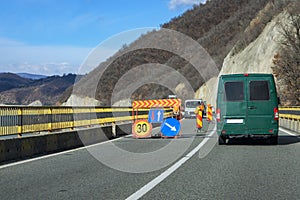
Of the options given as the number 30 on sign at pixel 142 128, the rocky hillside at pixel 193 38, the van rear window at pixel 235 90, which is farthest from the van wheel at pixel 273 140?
the rocky hillside at pixel 193 38

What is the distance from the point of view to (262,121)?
15930 mm

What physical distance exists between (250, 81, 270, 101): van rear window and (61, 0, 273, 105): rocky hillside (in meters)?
28.7

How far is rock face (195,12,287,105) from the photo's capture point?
61131 millimetres

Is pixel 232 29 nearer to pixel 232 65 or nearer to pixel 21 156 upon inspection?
pixel 232 65

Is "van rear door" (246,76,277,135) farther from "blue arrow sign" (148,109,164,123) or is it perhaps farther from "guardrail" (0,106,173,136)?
"guardrail" (0,106,173,136)

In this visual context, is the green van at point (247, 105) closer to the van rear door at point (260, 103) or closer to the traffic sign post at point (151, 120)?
the van rear door at point (260, 103)

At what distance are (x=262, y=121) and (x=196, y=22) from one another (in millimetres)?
132671

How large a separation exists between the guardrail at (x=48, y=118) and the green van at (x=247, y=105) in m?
5.41

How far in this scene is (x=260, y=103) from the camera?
1603 cm

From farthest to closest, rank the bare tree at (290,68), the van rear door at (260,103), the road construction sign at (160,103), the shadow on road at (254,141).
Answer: the bare tree at (290,68) → the road construction sign at (160,103) → the shadow on road at (254,141) → the van rear door at (260,103)

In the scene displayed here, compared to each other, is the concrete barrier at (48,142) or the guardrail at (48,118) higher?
the guardrail at (48,118)

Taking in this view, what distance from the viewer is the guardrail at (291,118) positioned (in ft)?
77.2

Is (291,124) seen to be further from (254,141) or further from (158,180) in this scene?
(158,180)

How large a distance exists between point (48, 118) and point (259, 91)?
22.9ft
